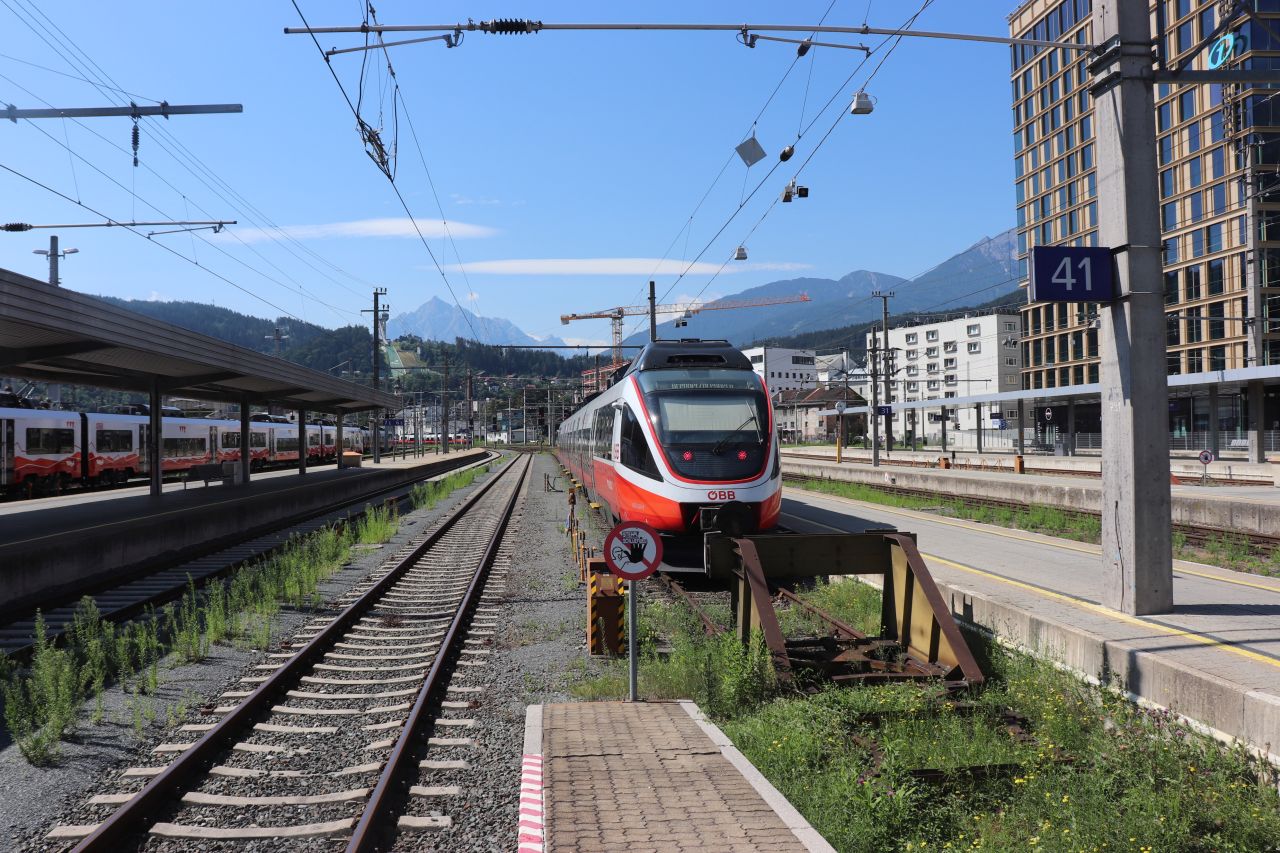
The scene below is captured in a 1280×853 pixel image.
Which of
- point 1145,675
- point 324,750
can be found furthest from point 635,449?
point 1145,675

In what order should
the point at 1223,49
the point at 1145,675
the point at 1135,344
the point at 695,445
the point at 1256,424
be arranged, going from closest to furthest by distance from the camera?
the point at 1145,675, the point at 1135,344, the point at 1223,49, the point at 695,445, the point at 1256,424

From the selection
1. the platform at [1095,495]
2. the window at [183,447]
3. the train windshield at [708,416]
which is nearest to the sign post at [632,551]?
the train windshield at [708,416]

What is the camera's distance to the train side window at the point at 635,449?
520 inches

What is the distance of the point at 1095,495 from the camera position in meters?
21.4

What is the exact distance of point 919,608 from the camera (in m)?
8.79

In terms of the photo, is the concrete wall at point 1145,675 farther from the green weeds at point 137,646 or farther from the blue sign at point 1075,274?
the green weeds at point 137,646

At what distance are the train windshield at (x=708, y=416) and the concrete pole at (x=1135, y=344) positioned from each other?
16.9 feet

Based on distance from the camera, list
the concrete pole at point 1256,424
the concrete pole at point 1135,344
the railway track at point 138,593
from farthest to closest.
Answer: the concrete pole at point 1256,424 → the railway track at point 138,593 → the concrete pole at point 1135,344

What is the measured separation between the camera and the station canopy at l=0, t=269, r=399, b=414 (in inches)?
536

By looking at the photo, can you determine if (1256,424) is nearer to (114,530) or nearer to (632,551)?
(632,551)

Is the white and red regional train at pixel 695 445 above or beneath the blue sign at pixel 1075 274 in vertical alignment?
beneath

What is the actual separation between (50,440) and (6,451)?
2.30 meters

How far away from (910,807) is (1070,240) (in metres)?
70.9

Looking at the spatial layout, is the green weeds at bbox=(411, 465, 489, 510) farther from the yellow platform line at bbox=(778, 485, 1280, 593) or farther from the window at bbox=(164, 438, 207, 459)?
the yellow platform line at bbox=(778, 485, 1280, 593)
